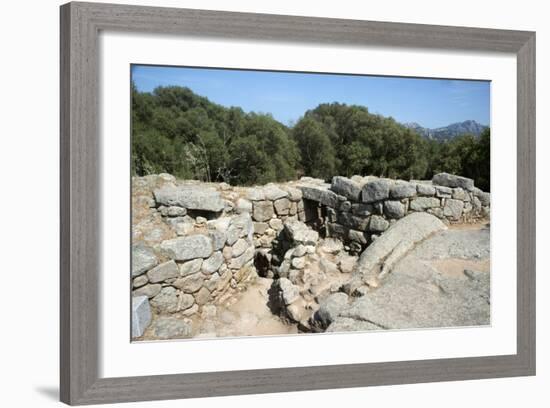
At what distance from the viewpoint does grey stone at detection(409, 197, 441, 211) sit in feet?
26.1

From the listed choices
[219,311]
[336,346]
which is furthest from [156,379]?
[336,346]

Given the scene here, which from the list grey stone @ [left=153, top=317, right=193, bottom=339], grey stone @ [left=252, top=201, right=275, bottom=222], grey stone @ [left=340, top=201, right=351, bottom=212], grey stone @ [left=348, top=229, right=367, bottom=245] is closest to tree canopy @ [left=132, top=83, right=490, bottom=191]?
grey stone @ [left=252, top=201, right=275, bottom=222]

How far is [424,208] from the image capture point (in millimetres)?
8023

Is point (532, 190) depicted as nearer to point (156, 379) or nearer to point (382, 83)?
point (382, 83)

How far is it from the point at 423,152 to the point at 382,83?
816mm

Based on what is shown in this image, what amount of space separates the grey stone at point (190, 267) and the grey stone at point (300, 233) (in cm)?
93

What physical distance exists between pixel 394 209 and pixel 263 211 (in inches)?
56.1

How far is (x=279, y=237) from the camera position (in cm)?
756

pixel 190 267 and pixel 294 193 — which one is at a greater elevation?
pixel 294 193

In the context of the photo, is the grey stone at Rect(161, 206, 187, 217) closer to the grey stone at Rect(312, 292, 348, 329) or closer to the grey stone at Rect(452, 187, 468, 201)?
the grey stone at Rect(312, 292, 348, 329)

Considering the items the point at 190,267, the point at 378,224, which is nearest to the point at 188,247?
the point at 190,267

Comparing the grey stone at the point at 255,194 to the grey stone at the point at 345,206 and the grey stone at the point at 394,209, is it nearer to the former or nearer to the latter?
the grey stone at the point at 345,206

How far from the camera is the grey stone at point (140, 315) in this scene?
675cm

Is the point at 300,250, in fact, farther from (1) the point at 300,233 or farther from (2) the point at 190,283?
(2) the point at 190,283
